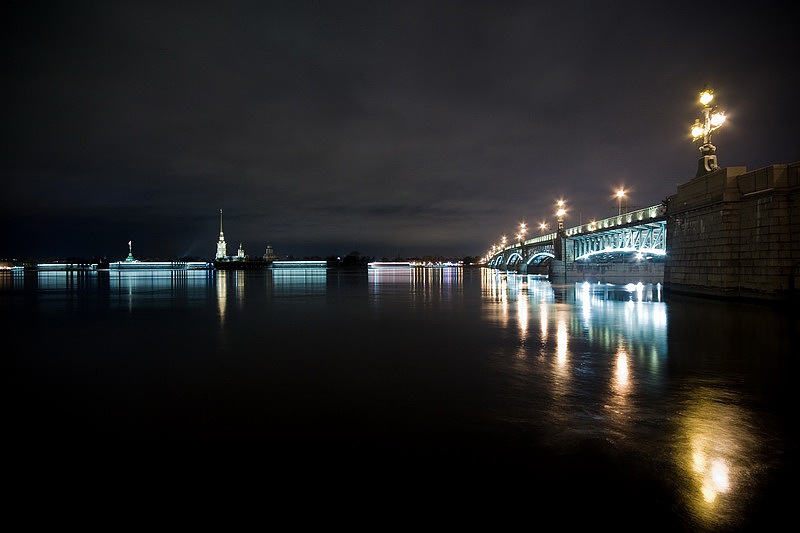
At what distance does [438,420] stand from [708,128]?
41651mm

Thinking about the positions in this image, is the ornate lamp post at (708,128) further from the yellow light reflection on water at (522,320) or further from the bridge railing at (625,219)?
the yellow light reflection on water at (522,320)

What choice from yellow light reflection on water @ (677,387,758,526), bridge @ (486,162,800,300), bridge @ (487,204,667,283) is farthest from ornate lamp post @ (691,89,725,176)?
yellow light reflection on water @ (677,387,758,526)

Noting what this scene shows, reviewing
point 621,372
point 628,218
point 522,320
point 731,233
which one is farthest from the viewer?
point 628,218

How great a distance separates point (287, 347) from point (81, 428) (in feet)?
29.7

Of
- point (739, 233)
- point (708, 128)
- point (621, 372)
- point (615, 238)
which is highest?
point (708, 128)

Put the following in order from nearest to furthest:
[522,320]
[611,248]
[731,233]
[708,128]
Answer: [522,320], [731,233], [708,128], [611,248]

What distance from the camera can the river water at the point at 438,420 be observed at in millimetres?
6227

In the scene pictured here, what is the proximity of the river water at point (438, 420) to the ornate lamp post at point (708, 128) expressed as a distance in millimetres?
23627

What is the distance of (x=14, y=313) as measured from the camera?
30703mm

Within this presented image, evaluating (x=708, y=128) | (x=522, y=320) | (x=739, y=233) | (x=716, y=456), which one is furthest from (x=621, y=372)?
(x=708, y=128)

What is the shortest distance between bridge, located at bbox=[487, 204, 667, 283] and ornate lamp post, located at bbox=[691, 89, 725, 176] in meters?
6.86

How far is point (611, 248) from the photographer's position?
211ft

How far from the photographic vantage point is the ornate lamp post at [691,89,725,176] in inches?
1531

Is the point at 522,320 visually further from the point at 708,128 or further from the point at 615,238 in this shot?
the point at 615,238
